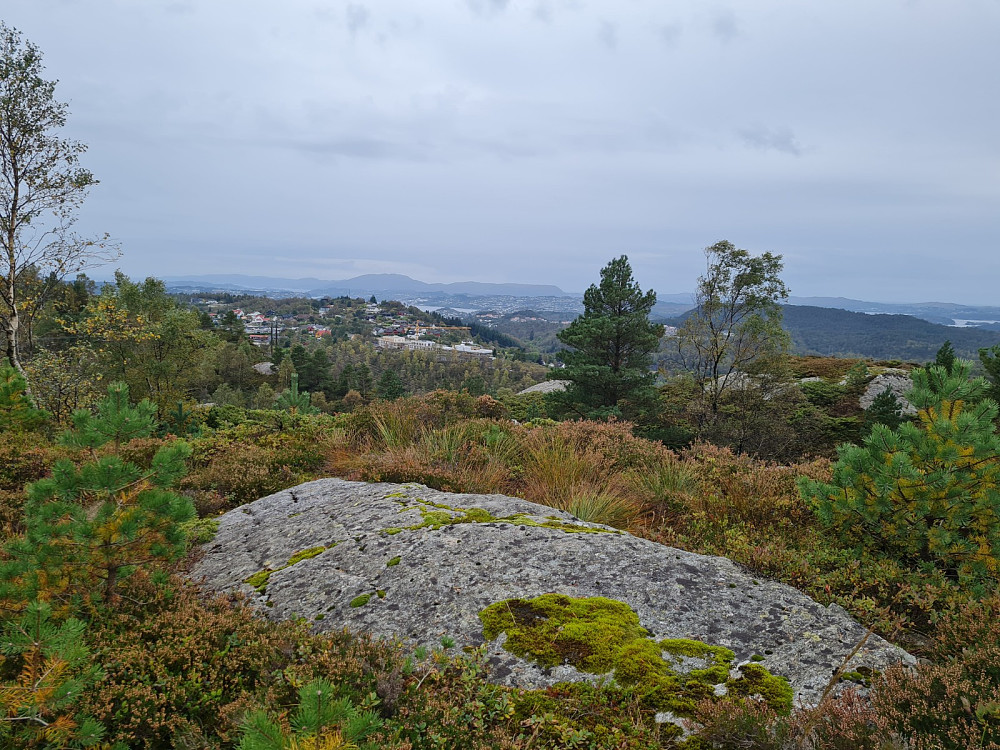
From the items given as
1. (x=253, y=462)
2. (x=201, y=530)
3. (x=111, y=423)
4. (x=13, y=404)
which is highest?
(x=111, y=423)

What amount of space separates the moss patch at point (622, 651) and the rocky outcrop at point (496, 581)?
89 mm

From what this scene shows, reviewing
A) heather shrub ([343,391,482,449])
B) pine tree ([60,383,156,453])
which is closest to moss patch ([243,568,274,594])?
pine tree ([60,383,156,453])

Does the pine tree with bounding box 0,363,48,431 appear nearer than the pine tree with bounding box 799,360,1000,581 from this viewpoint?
No

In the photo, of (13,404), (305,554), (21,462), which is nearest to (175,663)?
(305,554)

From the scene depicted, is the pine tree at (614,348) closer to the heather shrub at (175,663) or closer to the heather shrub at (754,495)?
the heather shrub at (754,495)

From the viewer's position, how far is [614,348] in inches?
832

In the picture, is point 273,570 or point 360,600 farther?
point 273,570

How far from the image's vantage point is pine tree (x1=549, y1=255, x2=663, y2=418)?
66.7 feet

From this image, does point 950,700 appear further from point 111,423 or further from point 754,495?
point 111,423

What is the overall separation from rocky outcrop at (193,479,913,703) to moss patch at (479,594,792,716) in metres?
0.09

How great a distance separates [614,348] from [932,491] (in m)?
17.8

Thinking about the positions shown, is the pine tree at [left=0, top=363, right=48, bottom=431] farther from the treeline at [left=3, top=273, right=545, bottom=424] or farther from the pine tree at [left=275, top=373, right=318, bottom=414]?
the pine tree at [left=275, top=373, right=318, bottom=414]

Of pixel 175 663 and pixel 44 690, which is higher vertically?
pixel 44 690

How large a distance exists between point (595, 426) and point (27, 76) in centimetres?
1566
